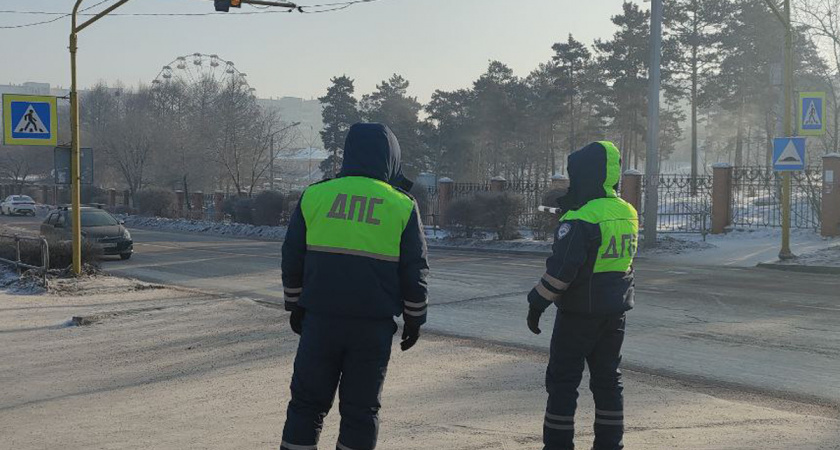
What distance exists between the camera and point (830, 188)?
2525 centimetres

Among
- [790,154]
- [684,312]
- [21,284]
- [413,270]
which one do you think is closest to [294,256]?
[413,270]

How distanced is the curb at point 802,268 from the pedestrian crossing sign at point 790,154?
232cm

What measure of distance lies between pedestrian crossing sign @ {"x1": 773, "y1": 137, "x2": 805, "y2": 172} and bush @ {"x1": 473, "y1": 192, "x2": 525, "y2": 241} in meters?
10.1

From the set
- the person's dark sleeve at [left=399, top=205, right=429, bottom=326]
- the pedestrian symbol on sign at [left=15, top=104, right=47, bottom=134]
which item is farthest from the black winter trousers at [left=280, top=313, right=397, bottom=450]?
the pedestrian symbol on sign at [left=15, top=104, right=47, bottom=134]

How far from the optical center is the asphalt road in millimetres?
8539

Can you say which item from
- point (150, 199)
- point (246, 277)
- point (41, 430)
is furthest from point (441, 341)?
point (150, 199)

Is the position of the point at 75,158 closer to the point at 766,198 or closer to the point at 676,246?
the point at 676,246

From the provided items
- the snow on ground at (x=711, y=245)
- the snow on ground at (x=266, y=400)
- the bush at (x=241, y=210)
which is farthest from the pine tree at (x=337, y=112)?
the snow on ground at (x=266, y=400)

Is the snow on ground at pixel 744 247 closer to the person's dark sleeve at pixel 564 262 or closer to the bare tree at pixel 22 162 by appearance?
the person's dark sleeve at pixel 564 262

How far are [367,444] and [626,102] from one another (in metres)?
54.5

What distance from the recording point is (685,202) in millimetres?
31125

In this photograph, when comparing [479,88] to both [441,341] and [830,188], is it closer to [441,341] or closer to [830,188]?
[830,188]

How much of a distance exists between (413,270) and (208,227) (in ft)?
126

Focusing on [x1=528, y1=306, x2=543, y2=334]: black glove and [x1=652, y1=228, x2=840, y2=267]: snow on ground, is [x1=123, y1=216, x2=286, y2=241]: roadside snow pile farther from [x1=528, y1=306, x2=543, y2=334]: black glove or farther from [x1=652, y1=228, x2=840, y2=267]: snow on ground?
[x1=528, y1=306, x2=543, y2=334]: black glove
